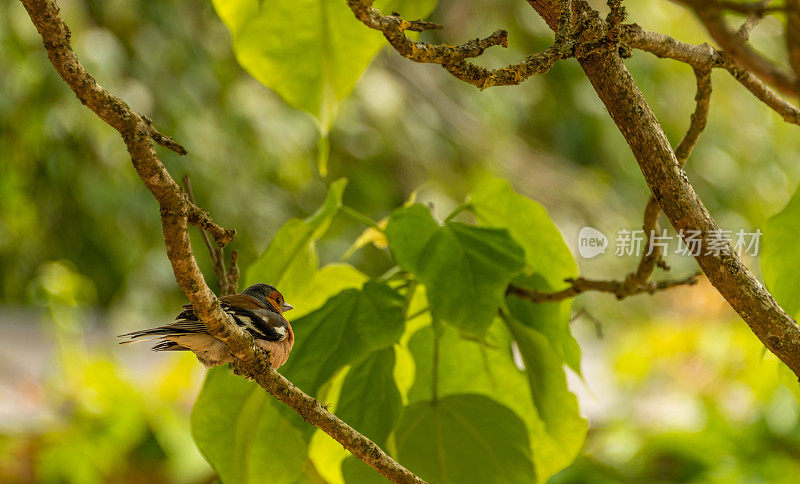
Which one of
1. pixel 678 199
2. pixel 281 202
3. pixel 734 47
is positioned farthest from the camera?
pixel 281 202

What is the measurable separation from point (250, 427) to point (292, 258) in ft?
0.29

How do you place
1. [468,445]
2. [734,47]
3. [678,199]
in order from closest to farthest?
[734,47], [678,199], [468,445]

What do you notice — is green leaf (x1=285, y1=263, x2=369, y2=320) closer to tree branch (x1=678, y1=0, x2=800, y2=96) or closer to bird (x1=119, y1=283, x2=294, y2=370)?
bird (x1=119, y1=283, x2=294, y2=370)

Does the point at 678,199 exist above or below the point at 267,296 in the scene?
above

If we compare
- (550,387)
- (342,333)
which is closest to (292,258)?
(342,333)

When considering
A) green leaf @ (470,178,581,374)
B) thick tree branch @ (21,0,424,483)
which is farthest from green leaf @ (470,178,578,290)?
thick tree branch @ (21,0,424,483)

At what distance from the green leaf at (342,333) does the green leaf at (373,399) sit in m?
0.02

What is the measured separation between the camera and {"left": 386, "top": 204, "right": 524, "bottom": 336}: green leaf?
0.37m

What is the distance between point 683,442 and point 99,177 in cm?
123

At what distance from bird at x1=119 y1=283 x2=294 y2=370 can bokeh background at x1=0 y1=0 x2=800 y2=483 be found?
236mm

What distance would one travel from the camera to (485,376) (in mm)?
461

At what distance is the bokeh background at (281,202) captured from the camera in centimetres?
119

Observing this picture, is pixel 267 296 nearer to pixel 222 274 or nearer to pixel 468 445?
pixel 222 274

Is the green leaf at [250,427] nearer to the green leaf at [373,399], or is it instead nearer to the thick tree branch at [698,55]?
the green leaf at [373,399]
